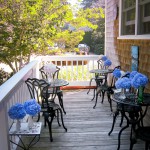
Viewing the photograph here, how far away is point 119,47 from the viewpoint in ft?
17.5

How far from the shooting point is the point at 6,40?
6.98 meters

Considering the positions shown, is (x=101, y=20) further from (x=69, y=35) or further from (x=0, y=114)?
(x=0, y=114)

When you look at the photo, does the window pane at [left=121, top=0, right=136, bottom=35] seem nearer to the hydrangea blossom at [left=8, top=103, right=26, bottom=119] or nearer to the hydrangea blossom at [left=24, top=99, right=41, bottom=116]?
the hydrangea blossom at [left=24, top=99, right=41, bottom=116]

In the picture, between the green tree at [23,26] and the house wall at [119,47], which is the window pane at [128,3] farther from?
the green tree at [23,26]

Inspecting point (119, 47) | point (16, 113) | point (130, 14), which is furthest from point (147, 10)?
point (16, 113)

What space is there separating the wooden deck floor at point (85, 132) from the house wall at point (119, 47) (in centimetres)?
95

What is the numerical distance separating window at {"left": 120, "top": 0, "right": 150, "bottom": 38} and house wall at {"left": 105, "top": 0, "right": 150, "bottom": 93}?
0.16 m

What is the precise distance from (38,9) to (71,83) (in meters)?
2.57

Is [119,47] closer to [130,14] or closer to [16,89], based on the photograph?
[130,14]

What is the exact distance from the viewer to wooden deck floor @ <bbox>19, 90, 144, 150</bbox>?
10.4 ft

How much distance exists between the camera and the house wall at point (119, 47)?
12.0ft

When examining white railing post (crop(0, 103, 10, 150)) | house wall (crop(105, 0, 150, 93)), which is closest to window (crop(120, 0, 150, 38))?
house wall (crop(105, 0, 150, 93))

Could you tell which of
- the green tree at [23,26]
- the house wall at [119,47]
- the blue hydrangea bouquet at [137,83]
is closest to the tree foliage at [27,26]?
the green tree at [23,26]

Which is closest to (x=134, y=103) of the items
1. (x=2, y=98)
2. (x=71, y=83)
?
(x=2, y=98)
